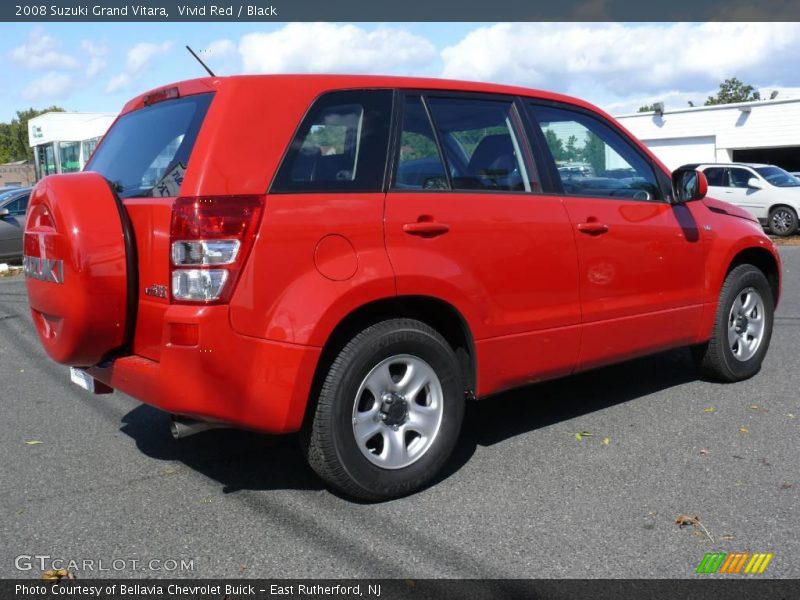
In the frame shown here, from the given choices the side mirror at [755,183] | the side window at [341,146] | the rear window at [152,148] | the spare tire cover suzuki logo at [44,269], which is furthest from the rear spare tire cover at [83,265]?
the side mirror at [755,183]

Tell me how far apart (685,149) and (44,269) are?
35569 millimetres

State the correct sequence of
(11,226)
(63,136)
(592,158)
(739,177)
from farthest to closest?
(63,136) < (739,177) < (11,226) < (592,158)

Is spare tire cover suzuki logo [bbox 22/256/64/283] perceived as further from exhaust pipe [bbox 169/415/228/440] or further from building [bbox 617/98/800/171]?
building [bbox 617/98/800/171]

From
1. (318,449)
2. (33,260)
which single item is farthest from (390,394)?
(33,260)

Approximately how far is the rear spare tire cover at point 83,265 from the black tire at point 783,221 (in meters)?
17.9

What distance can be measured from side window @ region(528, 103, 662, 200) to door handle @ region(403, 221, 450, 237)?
1021 millimetres

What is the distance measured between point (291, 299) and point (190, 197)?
579mm

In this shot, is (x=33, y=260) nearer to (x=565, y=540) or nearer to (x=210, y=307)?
(x=210, y=307)

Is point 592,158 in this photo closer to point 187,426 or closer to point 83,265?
point 187,426

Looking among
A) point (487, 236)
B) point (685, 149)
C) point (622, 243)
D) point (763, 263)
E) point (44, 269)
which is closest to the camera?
point (44, 269)

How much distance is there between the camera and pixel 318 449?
364cm

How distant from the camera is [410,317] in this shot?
4020 mm

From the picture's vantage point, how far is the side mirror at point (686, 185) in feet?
17.1

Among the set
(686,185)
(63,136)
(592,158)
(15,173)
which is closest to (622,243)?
(592,158)
